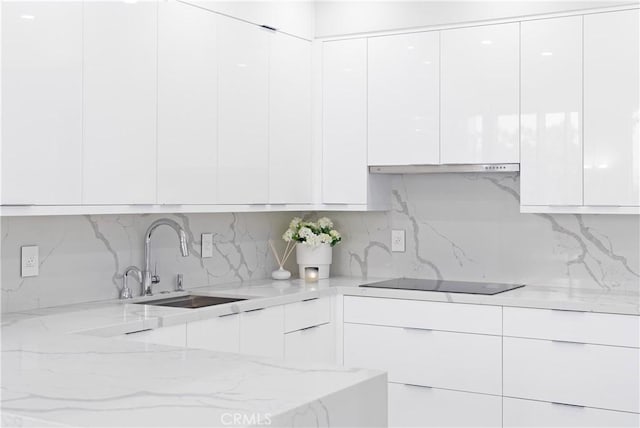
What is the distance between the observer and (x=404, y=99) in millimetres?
4164

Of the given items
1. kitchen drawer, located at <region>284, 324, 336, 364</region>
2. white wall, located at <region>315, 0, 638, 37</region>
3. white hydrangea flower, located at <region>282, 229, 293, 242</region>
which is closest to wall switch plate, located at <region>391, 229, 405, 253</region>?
white hydrangea flower, located at <region>282, 229, 293, 242</region>

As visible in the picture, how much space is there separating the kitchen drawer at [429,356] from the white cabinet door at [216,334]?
0.82 meters

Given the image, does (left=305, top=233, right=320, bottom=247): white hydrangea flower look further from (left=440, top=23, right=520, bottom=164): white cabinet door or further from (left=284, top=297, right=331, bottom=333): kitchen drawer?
(left=440, top=23, right=520, bottom=164): white cabinet door

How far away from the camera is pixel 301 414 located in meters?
1.59

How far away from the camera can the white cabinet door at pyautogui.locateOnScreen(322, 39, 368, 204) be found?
4.29 metres

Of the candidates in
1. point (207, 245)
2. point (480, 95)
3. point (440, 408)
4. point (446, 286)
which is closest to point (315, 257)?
point (207, 245)

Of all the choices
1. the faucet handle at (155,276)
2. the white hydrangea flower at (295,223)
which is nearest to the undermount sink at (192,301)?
the faucet handle at (155,276)

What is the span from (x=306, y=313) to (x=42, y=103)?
165 centimetres

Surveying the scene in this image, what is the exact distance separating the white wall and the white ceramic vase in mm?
1184

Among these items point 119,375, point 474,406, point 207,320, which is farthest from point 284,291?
point 119,375

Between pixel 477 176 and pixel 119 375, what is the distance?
A: 9.29 feet

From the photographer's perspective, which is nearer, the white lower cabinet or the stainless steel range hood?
the white lower cabinet

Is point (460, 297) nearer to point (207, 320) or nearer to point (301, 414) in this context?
point (207, 320)

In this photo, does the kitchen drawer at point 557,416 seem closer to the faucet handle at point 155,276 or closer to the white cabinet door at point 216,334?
the white cabinet door at point 216,334
